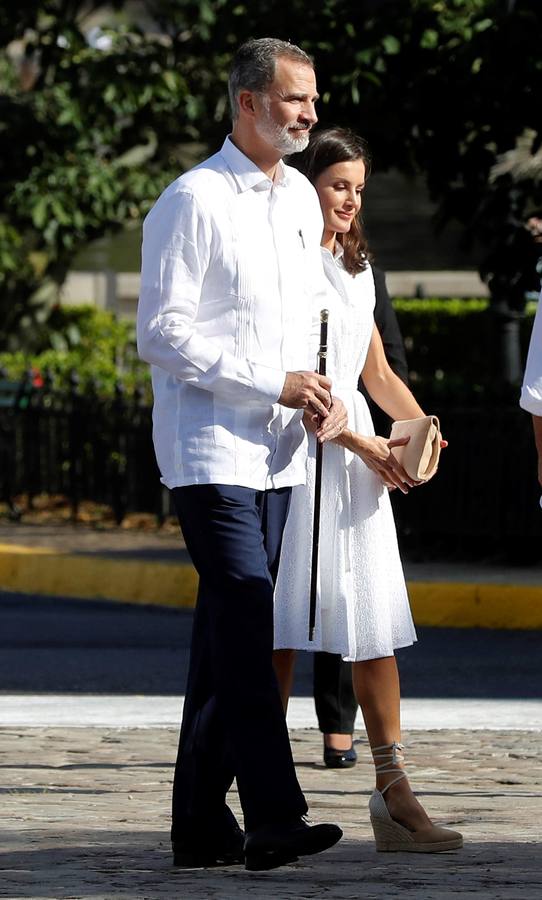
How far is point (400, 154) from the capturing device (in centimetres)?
1250

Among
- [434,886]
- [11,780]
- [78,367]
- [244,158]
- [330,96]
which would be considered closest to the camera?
[434,886]

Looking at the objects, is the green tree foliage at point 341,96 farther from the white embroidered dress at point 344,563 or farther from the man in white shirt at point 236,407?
the man in white shirt at point 236,407

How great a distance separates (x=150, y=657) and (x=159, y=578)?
2.43 meters

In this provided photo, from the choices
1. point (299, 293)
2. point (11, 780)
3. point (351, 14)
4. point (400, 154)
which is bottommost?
point (11, 780)

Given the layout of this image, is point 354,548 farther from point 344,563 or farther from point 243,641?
point 243,641

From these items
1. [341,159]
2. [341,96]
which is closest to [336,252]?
[341,159]

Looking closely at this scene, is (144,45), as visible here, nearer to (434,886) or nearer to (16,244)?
(16,244)

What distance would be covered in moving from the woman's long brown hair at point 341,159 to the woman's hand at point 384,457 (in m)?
0.53

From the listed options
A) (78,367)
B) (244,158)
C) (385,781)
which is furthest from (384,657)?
(78,367)

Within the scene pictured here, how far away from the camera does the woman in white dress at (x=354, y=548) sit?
480 cm

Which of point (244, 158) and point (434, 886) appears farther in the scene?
point (244, 158)

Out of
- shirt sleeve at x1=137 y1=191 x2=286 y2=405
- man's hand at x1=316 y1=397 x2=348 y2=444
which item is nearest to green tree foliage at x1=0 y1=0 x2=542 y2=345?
man's hand at x1=316 y1=397 x2=348 y2=444

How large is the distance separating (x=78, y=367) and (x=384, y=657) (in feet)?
40.7

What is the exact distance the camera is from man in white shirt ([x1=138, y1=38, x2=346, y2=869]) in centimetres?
432
